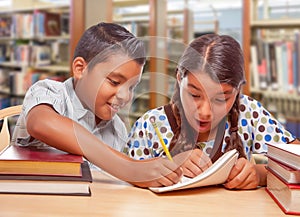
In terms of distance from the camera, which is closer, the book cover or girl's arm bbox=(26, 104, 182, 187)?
girl's arm bbox=(26, 104, 182, 187)

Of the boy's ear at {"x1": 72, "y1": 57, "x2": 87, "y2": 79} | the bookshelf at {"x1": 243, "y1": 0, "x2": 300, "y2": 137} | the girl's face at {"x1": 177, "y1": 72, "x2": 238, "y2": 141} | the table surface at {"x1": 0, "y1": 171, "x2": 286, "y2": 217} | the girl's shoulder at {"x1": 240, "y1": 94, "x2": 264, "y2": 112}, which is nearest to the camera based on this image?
the table surface at {"x1": 0, "y1": 171, "x2": 286, "y2": 217}

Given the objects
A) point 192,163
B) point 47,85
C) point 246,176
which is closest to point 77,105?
point 47,85

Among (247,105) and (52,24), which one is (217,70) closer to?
(247,105)

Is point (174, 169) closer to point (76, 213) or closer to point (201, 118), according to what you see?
point (201, 118)

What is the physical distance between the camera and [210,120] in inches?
30.2

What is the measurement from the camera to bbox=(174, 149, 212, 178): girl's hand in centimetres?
75

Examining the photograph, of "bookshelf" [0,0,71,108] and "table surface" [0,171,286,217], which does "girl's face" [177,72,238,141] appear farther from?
"bookshelf" [0,0,71,108]

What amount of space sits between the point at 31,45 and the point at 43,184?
308cm

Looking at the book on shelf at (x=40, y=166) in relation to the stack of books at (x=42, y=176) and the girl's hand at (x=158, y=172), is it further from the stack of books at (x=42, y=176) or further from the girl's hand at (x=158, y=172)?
the girl's hand at (x=158, y=172)

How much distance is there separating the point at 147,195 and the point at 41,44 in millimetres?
3038

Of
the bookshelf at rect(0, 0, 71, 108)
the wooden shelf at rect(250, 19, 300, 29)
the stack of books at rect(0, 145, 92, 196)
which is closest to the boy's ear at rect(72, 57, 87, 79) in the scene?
the stack of books at rect(0, 145, 92, 196)

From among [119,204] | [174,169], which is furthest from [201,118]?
[119,204]

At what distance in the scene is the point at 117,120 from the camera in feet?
2.68

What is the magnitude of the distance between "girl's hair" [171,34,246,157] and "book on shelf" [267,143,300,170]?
0.51 feet
